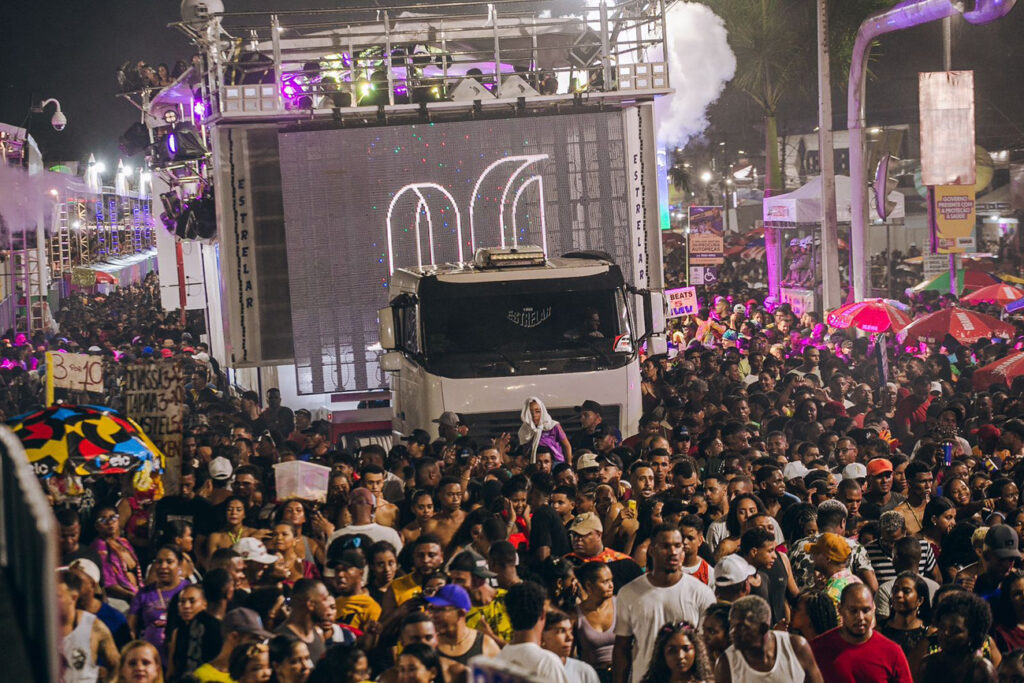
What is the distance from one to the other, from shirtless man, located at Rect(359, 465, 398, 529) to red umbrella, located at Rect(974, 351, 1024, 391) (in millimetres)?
8758

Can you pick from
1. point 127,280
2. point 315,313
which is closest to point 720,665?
point 315,313

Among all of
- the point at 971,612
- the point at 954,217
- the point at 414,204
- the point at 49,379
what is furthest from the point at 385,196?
the point at 954,217

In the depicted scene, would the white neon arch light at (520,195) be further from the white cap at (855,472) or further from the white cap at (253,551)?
the white cap at (253,551)

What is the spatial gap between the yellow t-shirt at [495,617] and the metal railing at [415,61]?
1000cm

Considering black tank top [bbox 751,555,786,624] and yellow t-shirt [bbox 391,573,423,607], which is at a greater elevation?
yellow t-shirt [bbox 391,573,423,607]

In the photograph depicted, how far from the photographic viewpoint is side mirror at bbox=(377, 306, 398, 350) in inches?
603

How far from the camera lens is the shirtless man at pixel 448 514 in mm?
9516

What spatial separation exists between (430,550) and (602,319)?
307 inches

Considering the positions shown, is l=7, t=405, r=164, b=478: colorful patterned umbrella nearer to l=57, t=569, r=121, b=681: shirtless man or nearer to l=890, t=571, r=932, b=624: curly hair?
l=57, t=569, r=121, b=681: shirtless man

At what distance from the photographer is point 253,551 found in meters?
7.96

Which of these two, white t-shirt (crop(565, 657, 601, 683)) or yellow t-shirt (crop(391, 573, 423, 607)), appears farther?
yellow t-shirt (crop(391, 573, 423, 607))

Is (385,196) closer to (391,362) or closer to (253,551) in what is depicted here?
(391,362)

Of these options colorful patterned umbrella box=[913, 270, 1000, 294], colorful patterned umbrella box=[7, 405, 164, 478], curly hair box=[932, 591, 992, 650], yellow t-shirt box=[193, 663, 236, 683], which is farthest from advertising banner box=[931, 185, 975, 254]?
yellow t-shirt box=[193, 663, 236, 683]

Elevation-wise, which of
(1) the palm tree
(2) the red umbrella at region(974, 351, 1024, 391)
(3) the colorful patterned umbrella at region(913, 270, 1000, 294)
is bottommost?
(3) the colorful patterned umbrella at region(913, 270, 1000, 294)
